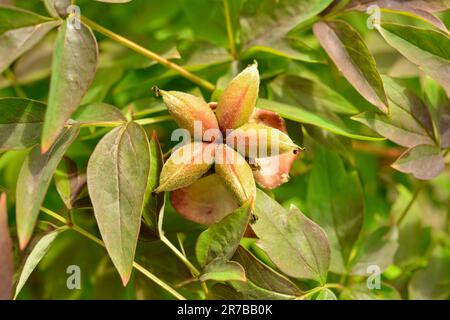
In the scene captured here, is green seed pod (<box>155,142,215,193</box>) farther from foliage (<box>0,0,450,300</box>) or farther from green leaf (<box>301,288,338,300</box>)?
green leaf (<box>301,288,338,300</box>)

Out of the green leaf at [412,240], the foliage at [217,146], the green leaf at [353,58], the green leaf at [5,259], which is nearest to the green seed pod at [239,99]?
the foliage at [217,146]

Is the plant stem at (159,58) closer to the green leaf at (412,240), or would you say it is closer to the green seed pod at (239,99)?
the green seed pod at (239,99)

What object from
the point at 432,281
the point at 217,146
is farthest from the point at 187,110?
the point at 432,281

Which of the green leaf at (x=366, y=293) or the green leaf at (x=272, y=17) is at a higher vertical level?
the green leaf at (x=272, y=17)

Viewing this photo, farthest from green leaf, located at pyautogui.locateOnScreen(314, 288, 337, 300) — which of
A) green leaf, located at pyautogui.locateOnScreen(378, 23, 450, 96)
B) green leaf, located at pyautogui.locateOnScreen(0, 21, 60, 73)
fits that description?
green leaf, located at pyautogui.locateOnScreen(0, 21, 60, 73)
